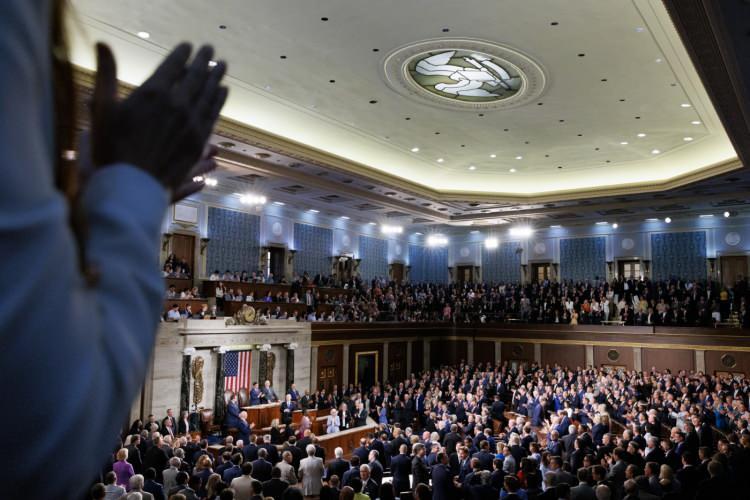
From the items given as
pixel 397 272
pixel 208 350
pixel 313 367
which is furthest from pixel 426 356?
pixel 208 350

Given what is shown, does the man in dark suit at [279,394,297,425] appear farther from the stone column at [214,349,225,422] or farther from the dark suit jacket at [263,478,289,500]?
the dark suit jacket at [263,478,289,500]

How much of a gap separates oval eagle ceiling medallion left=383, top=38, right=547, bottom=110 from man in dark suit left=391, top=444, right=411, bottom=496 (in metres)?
9.65

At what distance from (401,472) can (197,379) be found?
933 cm

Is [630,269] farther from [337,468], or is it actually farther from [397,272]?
[337,468]

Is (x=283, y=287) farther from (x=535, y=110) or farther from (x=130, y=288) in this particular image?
(x=130, y=288)

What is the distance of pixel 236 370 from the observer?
20.0 m

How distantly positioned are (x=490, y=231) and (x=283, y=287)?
14.8m

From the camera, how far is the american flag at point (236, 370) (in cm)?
1959

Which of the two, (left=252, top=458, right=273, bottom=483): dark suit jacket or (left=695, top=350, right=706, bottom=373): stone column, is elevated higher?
(left=695, top=350, right=706, bottom=373): stone column

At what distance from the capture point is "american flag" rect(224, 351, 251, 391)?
19.6 m

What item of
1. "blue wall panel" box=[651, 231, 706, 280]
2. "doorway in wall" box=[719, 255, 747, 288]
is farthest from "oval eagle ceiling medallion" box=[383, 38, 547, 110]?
"doorway in wall" box=[719, 255, 747, 288]

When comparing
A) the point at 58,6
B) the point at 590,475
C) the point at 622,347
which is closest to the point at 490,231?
the point at 622,347

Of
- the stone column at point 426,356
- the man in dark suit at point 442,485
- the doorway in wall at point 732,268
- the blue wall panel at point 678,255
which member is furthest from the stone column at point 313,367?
the doorway in wall at point 732,268

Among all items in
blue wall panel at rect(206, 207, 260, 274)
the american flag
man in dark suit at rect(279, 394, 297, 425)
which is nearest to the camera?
man in dark suit at rect(279, 394, 297, 425)
